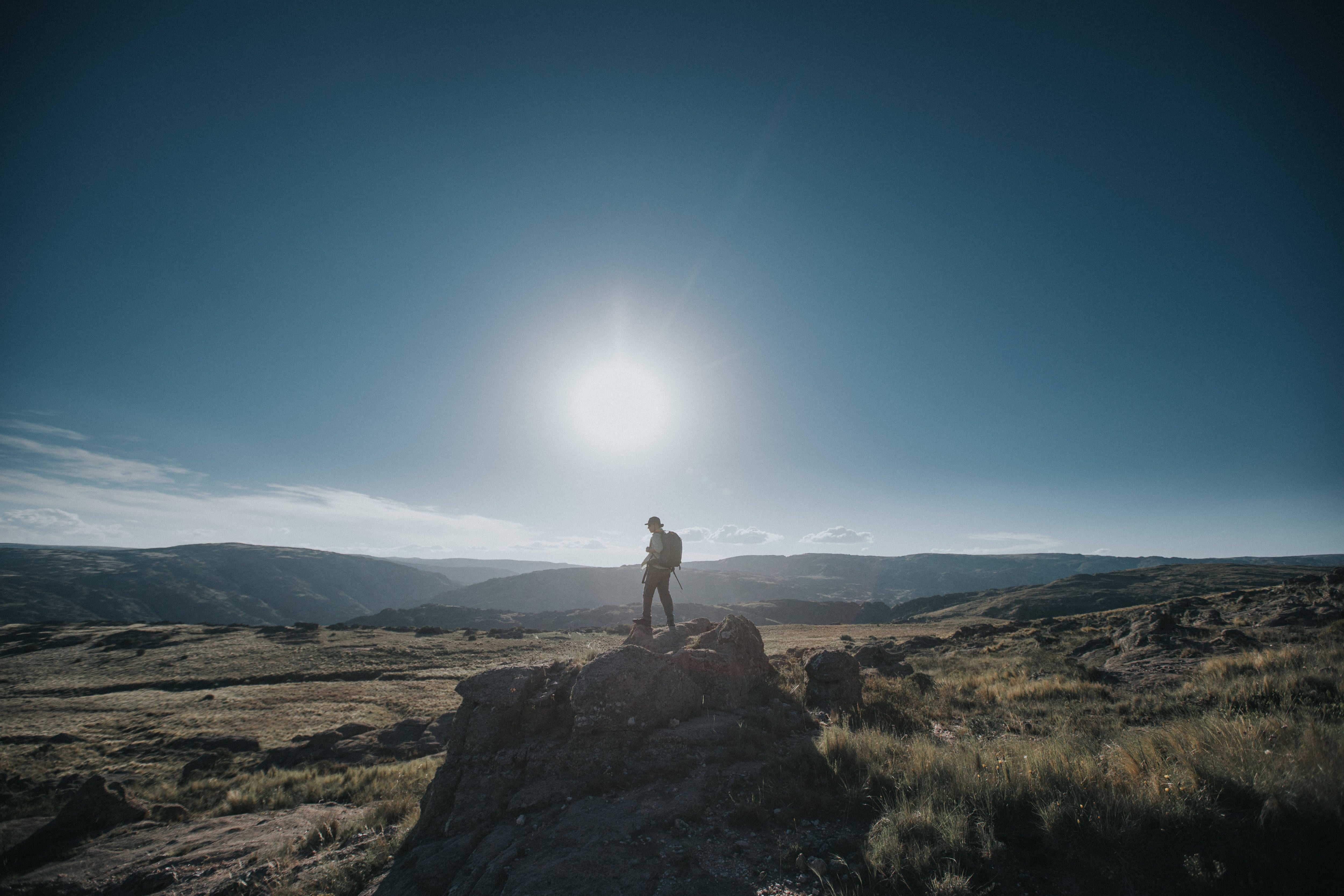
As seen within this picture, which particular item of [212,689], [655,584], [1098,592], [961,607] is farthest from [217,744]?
[1098,592]

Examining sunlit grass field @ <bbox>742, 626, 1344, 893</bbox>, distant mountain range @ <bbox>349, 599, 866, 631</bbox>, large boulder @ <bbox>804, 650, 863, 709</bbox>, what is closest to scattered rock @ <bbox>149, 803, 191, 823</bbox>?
sunlit grass field @ <bbox>742, 626, 1344, 893</bbox>

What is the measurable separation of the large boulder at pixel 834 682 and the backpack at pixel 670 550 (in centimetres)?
404

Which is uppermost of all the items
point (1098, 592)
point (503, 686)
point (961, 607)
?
point (503, 686)

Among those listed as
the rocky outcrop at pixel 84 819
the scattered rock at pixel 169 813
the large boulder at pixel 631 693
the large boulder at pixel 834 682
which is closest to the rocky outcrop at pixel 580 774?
the large boulder at pixel 631 693

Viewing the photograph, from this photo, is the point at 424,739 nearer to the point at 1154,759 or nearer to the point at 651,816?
the point at 651,816

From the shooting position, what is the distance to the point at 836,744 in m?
7.05

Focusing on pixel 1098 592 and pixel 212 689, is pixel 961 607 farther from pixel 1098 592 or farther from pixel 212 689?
pixel 212 689

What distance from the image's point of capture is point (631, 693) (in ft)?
27.4

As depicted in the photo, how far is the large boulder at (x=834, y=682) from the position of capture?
10.2 metres

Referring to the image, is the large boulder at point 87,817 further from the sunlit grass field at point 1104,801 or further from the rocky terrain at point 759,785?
the sunlit grass field at point 1104,801

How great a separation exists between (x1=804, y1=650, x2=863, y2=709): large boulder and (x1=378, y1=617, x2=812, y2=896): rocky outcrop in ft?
3.07

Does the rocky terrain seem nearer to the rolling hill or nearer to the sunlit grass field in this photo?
the sunlit grass field

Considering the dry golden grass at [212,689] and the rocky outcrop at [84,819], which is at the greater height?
the rocky outcrop at [84,819]

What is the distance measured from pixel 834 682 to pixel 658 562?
16.1 ft
